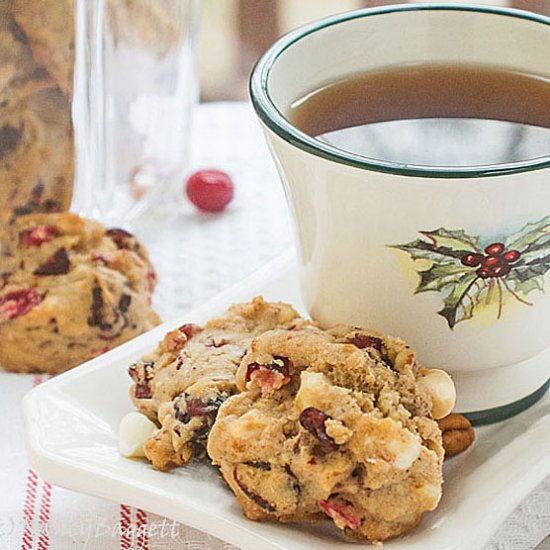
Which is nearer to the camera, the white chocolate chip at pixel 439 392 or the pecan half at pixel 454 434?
the white chocolate chip at pixel 439 392

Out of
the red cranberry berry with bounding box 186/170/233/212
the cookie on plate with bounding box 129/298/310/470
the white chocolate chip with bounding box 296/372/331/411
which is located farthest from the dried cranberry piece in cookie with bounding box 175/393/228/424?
the red cranberry berry with bounding box 186/170/233/212

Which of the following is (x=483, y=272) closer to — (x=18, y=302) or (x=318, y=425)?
(x=318, y=425)

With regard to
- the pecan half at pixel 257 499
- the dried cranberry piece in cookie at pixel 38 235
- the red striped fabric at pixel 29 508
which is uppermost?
the pecan half at pixel 257 499

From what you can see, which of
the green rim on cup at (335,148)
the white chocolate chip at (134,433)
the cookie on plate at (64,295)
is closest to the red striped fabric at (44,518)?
the white chocolate chip at (134,433)

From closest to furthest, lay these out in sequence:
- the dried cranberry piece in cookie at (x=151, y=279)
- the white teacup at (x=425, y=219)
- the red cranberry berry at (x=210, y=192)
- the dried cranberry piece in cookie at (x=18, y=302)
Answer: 1. the white teacup at (x=425, y=219)
2. the dried cranberry piece in cookie at (x=18, y=302)
3. the dried cranberry piece in cookie at (x=151, y=279)
4. the red cranberry berry at (x=210, y=192)

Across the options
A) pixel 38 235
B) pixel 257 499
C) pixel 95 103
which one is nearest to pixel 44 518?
pixel 257 499

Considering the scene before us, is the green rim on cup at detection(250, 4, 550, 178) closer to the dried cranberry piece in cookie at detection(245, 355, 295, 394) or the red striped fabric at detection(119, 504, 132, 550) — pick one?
the dried cranberry piece in cookie at detection(245, 355, 295, 394)

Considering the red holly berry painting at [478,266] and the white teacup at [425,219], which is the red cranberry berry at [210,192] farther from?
the red holly berry painting at [478,266]
